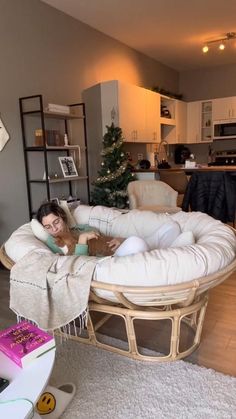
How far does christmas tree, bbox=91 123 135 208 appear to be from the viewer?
4176mm

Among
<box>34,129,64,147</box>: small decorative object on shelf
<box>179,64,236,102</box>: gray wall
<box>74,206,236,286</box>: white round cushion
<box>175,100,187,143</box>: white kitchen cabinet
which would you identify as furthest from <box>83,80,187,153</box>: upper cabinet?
<box>74,206,236,286</box>: white round cushion

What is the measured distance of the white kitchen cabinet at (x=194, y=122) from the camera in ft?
22.5

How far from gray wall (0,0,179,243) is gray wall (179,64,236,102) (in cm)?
281

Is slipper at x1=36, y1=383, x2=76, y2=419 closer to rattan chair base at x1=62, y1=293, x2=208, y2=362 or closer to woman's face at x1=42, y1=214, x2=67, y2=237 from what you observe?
rattan chair base at x1=62, y1=293, x2=208, y2=362

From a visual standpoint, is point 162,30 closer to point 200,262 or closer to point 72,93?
point 72,93

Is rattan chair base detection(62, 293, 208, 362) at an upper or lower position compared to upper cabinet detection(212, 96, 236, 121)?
lower

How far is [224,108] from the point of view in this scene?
→ 6500mm

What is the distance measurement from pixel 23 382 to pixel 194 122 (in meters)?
6.55

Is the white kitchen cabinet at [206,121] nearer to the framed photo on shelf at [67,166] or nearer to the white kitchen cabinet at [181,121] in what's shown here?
the white kitchen cabinet at [181,121]

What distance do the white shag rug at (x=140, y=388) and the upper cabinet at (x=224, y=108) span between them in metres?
5.69

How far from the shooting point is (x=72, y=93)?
4.27 m

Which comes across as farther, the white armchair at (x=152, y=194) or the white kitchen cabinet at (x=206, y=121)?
the white kitchen cabinet at (x=206, y=121)

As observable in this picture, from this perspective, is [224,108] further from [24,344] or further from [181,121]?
[24,344]

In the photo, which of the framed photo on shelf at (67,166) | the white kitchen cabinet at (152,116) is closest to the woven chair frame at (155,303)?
the framed photo on shelf at (67,166)
